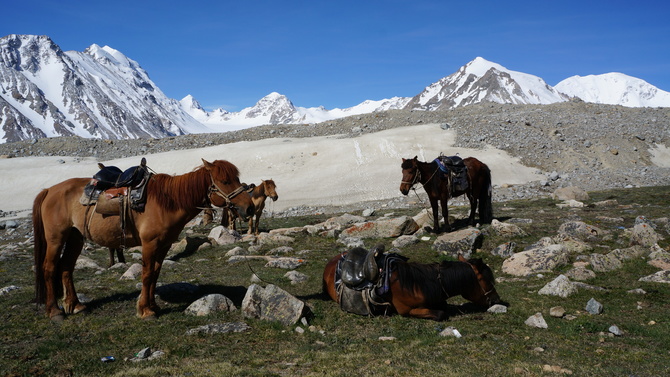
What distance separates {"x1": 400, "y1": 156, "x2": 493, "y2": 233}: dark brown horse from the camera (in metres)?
15.3

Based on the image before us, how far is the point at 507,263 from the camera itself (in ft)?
38.6

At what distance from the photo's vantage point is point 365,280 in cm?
818

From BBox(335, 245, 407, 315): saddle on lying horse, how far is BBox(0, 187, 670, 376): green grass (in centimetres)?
23

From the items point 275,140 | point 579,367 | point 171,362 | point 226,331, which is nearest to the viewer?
point 579,367

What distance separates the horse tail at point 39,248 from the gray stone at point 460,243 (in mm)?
9951

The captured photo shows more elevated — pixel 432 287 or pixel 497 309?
pixel 432 287

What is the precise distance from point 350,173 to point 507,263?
94.2 feet

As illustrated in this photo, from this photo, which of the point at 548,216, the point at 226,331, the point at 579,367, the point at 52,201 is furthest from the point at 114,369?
the point at 548,216

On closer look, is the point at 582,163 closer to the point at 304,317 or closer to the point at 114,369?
the point at 304,317

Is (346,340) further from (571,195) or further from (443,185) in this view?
(571,195)

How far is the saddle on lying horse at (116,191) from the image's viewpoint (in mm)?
8188

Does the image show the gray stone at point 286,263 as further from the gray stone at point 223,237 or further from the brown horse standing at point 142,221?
the brown horse standing at point 142,221

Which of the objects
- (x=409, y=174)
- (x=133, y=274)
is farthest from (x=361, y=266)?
(x=409, y=174)

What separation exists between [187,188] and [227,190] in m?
0.78
